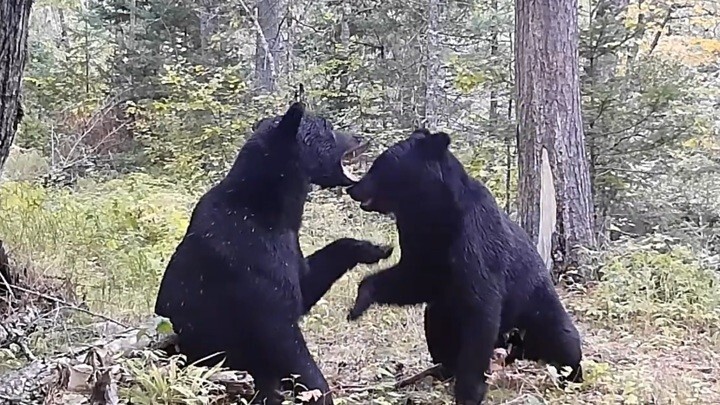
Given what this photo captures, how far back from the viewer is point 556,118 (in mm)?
7387

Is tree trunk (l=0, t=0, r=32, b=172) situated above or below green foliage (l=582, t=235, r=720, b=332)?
above

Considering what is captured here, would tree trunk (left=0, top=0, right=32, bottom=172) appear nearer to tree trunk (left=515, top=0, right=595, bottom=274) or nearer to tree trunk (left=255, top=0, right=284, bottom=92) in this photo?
tree trunk (left=515, top=0, right=595, bottom=274)

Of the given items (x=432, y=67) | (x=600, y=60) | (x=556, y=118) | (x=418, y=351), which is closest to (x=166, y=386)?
(x=418, y=351)

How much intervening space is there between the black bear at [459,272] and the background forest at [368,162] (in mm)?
240

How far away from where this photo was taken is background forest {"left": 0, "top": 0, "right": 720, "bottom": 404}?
5.01 meters

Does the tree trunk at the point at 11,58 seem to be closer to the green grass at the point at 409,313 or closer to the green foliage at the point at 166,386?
the green foliage at the point at 166,386

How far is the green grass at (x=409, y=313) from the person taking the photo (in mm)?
4547

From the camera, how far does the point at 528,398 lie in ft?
13.1

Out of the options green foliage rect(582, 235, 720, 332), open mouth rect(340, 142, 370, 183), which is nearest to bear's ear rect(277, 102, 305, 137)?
open mouth rect(340, 142, 370, 183)

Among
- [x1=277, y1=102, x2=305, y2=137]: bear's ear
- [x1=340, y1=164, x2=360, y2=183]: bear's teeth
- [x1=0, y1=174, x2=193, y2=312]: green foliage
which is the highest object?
[x1=277, y1=102, x2=305, y2=137]: bear's ear

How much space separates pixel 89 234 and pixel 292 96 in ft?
21.4

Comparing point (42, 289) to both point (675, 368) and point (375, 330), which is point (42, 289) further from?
point (675, 368)

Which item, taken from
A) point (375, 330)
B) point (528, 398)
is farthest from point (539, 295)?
point (375, 330)

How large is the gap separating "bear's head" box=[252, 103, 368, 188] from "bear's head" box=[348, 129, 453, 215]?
145mm
